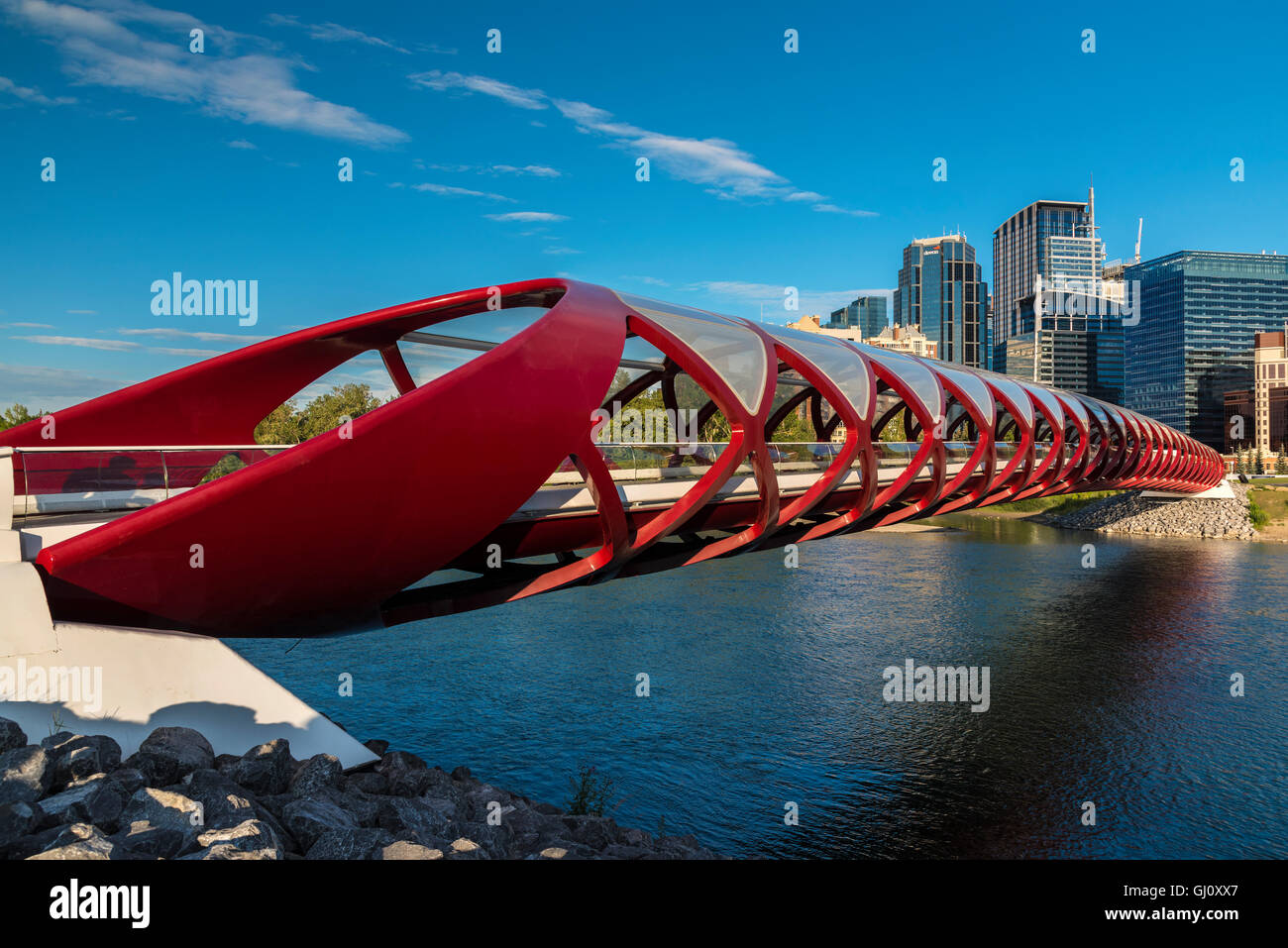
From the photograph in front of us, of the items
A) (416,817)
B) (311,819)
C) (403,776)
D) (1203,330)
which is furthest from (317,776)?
(1203,330)

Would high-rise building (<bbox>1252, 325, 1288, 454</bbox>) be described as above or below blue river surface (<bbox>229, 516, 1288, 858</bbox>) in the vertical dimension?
above

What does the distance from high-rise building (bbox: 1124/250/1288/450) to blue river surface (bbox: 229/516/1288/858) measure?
15753 cm

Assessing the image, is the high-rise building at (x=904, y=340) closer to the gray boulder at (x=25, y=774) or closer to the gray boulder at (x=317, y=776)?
the gray boulder at (x=317, y=776)

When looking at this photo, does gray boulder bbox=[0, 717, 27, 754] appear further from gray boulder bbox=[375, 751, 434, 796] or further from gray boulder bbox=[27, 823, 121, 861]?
gray boulder bbox=[375, 751, 434, 796]

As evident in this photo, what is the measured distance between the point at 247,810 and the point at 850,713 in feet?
46.1

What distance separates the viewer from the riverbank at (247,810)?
228 inches

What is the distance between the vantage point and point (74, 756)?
6.50 metres

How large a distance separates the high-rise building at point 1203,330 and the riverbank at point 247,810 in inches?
7347

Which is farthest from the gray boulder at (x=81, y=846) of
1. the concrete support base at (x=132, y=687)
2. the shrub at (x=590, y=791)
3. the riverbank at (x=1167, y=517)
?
the riverbank at (x=1167, y=517)

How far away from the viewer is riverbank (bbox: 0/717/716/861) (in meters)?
5.79

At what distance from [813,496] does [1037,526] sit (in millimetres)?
55958

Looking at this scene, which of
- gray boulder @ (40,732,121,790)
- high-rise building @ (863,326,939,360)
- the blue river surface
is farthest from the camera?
high-rise building @ (863,326,939,360)

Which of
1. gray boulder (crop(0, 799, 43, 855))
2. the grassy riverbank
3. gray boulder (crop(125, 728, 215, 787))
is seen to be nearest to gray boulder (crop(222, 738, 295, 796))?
gray boulder (crop(125, 728, 215, 787))
